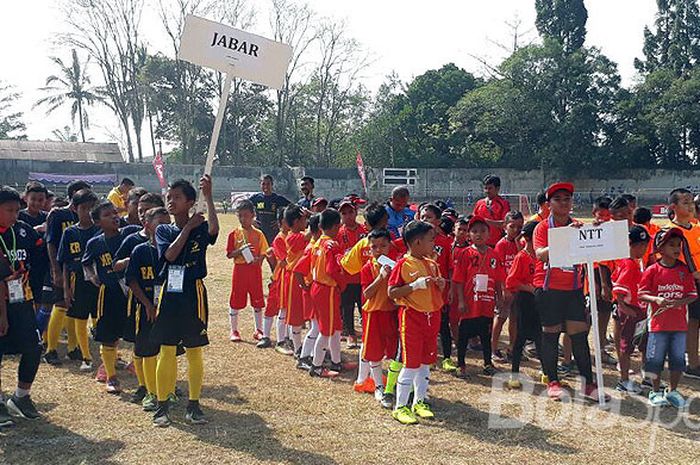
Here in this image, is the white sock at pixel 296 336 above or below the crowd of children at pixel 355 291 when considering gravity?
below

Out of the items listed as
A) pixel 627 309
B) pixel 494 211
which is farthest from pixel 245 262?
pixel 627 309

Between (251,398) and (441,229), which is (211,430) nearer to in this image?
(251,398)

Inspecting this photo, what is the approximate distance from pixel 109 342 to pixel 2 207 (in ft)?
5.43

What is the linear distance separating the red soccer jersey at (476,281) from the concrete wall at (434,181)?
35.4m

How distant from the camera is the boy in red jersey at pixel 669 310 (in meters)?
5.71

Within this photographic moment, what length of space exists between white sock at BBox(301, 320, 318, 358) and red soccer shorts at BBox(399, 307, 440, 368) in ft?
5.41

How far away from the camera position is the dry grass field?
4.65 m

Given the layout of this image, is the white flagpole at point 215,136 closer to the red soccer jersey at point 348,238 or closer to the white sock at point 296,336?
the red soccer jersey at point 348,238

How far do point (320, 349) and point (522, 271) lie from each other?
2224mm

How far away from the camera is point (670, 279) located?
5.73 m

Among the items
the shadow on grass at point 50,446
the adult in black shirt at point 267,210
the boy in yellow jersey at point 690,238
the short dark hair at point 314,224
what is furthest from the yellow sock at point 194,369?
the adult in black shirt at point 267,210

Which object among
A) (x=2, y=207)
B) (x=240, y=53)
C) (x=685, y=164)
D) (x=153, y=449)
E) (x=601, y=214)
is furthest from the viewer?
(x=685, y=164)

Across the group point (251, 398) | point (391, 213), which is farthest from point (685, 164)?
point (251, 398)

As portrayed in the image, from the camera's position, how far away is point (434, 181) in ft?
147
